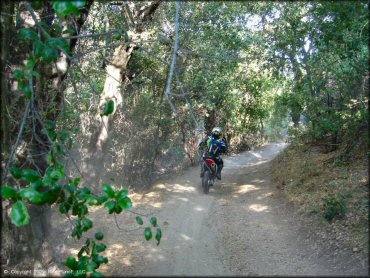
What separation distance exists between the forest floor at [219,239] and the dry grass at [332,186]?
279 millimetres

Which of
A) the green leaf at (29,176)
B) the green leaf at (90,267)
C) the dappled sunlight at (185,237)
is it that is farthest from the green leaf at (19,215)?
the dappled sunlight at (185,237)

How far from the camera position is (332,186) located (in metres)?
8.30

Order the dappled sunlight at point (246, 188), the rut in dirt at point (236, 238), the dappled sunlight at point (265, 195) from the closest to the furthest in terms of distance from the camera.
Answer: the rut in dirt at point (236, 238), the dappled sunlight at point (265, 195), the dappled sunlight at point (246, 188)

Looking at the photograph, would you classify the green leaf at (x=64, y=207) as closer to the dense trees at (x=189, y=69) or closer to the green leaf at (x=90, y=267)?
the green leaf at (x=90, y=267)

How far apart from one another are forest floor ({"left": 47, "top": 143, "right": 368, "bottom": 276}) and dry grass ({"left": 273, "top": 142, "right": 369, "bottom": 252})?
0.28m

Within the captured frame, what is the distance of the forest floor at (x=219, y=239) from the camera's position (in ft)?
16.0

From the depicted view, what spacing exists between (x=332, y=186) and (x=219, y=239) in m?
3.26

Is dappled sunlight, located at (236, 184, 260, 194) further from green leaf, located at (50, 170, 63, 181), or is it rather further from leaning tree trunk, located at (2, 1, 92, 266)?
green leaf, located at (50, 170, 63, 181)

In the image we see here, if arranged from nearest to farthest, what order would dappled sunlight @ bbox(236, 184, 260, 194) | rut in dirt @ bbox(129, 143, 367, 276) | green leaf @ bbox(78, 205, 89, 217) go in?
green leaf @ bbox(78, 205, 89, 217) → rut in dirt @ bbox(129, 143, 367, 276) → dappled sunlight @ bbox(236, 184, 260, 194)

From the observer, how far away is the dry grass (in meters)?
6.24

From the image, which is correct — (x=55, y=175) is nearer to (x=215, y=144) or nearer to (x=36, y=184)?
(x=36, y=184)

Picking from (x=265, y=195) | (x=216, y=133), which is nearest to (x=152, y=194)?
(x=216, y=133)

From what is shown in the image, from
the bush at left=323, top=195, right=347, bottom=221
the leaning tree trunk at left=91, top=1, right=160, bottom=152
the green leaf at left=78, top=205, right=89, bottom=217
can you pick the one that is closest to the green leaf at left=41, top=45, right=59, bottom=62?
the green leaf at left=78, top=205, right=89, bottom=217

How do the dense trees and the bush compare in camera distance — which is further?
the dense trees
